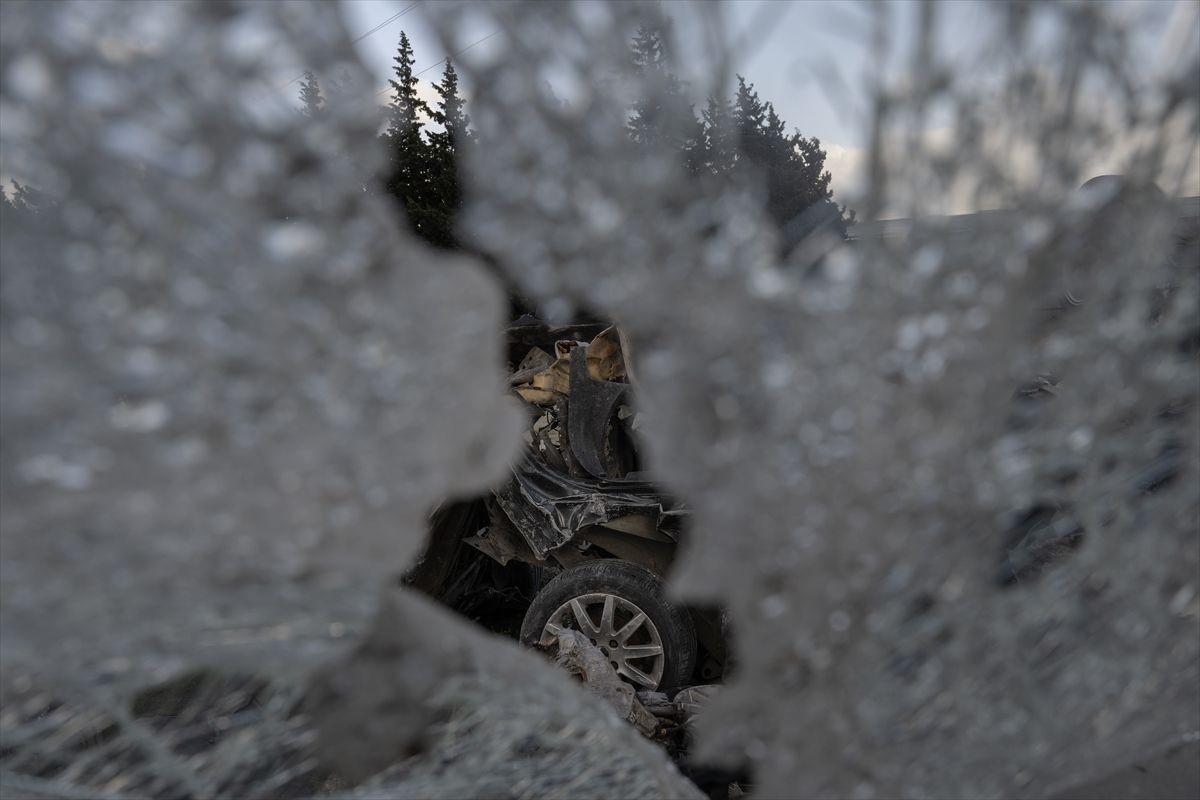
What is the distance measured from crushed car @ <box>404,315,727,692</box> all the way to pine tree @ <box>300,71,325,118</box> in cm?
255

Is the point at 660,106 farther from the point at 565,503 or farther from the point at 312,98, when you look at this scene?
the point at 565,503

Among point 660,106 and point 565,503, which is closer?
point 660,106

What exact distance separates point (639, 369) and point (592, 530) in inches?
107

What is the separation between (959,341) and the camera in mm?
806

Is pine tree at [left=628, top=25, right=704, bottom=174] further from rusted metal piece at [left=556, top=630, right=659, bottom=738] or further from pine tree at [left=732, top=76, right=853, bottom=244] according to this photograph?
rusted metal piece at [left=556, top=630, right=659, bottom=738]

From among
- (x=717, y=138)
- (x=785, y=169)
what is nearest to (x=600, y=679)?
(x=785, y=169)

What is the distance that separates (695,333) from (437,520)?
318 centimetres

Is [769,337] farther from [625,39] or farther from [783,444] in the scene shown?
[625,39]

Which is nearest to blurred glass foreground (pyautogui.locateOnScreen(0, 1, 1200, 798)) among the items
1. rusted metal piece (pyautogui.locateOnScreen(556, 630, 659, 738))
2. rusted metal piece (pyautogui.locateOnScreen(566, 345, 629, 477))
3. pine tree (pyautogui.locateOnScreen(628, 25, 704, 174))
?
pine tree (pyautogui.locateOnScreen(628, 25, 704, 174))

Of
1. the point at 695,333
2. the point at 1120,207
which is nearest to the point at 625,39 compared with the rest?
the point at 695,333

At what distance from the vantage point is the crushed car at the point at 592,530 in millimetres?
3287

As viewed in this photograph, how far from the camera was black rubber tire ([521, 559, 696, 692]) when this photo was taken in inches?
128

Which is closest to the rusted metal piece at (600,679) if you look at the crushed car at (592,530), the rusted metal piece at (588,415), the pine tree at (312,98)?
the crushed car at (592,530)

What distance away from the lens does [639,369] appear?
2.81ft
